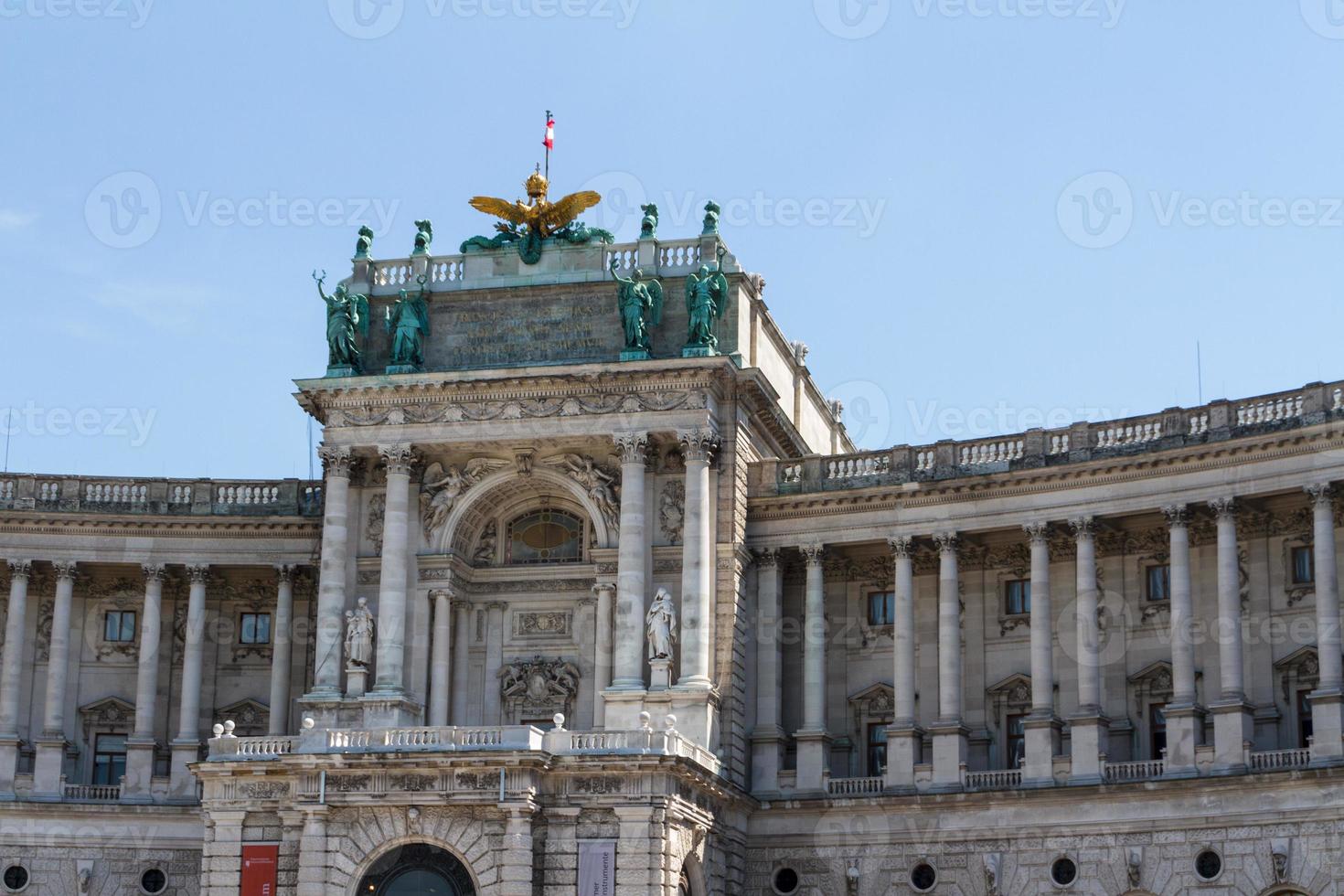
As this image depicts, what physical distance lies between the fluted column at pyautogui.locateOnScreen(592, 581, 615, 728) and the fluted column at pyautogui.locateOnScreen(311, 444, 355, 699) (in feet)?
24.3

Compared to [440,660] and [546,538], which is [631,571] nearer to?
[546,538]

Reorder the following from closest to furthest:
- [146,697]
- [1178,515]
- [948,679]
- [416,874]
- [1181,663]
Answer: [416,874], [1181,663], [1178,515], [948,679], [146,697]

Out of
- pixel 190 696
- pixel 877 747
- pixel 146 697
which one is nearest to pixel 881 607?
pixel 877 747

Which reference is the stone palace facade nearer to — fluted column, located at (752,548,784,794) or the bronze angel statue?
fluted column, located at (752,548,784,794)

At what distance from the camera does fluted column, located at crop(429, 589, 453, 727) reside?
64.7 meters

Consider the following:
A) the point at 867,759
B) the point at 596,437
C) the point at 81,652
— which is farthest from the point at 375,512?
the point at 867,759

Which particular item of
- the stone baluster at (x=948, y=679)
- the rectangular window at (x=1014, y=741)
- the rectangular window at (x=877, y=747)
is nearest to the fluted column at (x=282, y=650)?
the rectangular window at (x=877, y=747)

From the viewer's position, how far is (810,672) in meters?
65.4

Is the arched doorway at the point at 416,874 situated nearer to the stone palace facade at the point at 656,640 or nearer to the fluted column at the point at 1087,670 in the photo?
the stone palace facade at the point at 656,640

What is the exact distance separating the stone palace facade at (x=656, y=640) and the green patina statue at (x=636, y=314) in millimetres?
214

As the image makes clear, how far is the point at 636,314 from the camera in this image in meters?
64.8

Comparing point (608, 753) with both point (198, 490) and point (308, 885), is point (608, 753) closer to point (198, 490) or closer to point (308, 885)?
point (308, 885)

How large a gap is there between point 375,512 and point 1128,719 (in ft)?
74.9

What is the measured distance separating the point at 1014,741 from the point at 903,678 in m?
3.71
